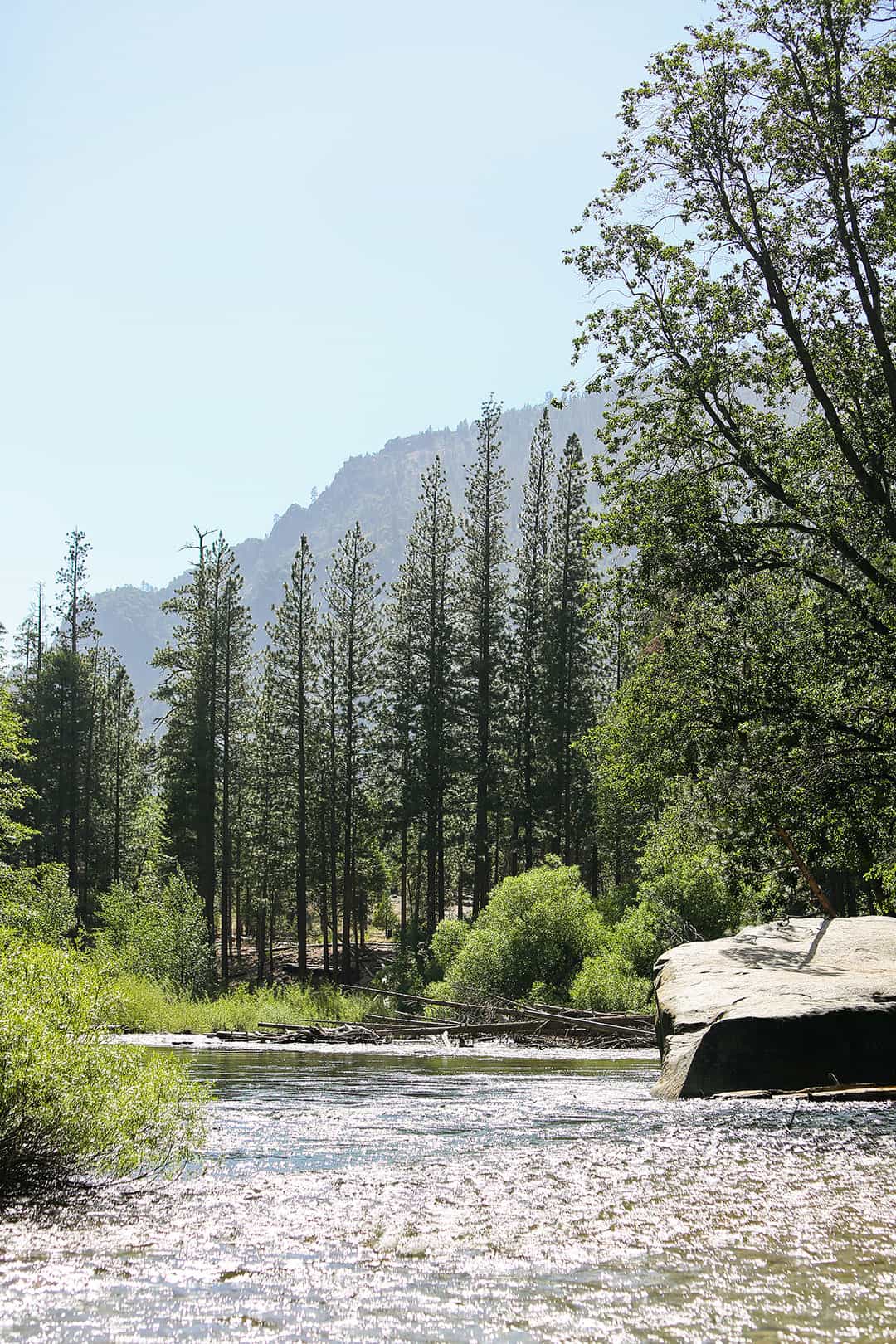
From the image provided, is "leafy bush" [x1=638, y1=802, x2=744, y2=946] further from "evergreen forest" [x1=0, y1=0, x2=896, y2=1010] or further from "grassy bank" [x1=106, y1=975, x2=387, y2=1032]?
"grassy bank" [x1=106, y1=975, x2=387, y2=1032]

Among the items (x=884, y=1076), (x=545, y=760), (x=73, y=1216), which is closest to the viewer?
(x=73, y=1216)

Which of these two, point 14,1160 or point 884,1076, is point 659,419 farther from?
point 14,1160

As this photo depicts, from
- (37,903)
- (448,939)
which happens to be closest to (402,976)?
(448,939)

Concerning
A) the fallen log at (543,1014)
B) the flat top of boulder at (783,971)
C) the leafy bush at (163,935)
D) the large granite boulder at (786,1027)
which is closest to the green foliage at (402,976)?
the leafy bush at (163,935)

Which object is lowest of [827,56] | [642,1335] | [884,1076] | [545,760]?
[884,1076]

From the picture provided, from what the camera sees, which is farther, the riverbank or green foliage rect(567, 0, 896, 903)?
the riverbank

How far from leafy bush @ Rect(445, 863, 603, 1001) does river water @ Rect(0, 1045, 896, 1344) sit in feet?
68.0

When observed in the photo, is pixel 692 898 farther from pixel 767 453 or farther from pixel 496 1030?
pixel 767 453

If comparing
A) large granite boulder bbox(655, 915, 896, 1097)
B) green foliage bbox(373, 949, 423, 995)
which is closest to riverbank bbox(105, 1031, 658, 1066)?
large granite boulder bbox(655, 915, 896, 1097)

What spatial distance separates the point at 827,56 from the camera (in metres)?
15.9

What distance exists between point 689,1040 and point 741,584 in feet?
→ 22.0

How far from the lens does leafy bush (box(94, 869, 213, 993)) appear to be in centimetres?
3628

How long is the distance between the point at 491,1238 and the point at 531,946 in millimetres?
26721

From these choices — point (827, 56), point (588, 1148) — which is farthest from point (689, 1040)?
point (827, 56)
